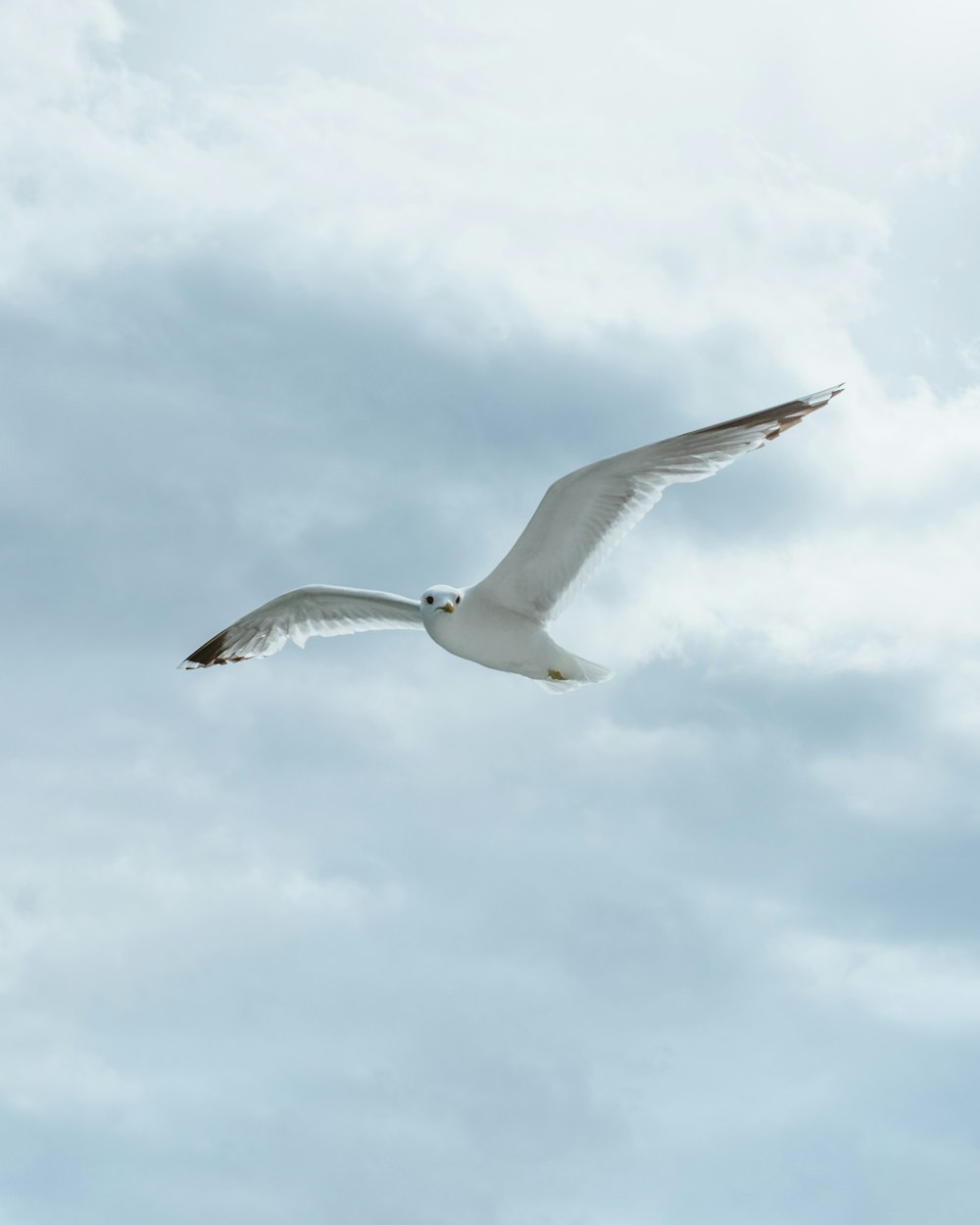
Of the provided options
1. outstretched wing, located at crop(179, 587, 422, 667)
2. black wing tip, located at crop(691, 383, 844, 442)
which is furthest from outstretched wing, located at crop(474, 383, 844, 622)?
outstretched wing, located at crop(179, 587, 422, 667)

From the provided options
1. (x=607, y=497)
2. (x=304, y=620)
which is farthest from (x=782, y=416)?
(x=304, y=620)

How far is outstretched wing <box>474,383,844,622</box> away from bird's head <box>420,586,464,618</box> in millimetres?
300

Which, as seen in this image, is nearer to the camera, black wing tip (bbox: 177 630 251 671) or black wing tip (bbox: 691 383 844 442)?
black wing tip (bbox: 691 383 844 442)

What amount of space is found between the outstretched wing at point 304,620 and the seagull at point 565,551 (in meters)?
2.53

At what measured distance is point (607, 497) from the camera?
15414 millimetres

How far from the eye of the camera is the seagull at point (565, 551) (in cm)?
1522

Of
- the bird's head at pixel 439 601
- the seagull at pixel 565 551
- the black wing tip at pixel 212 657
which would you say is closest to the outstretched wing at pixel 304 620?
the black wing tip at pixel 212 657

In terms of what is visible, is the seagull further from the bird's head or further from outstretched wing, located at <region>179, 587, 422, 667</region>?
outstretched wing, located at <region>179, 587, 422, 667</region>

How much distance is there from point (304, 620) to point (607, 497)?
19.2 feet

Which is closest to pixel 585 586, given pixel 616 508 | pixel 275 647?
pixel 616 508

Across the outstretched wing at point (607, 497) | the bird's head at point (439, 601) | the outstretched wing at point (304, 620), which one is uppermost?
the outstretched wing at point (304, 620)

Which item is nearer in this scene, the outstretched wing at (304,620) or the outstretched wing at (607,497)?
the outstretched wing at (607,497)

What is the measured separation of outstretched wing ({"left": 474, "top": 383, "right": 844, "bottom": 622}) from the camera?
49.8 ft

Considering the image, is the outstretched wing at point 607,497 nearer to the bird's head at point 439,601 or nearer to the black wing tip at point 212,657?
the bird's head at point 439,601
